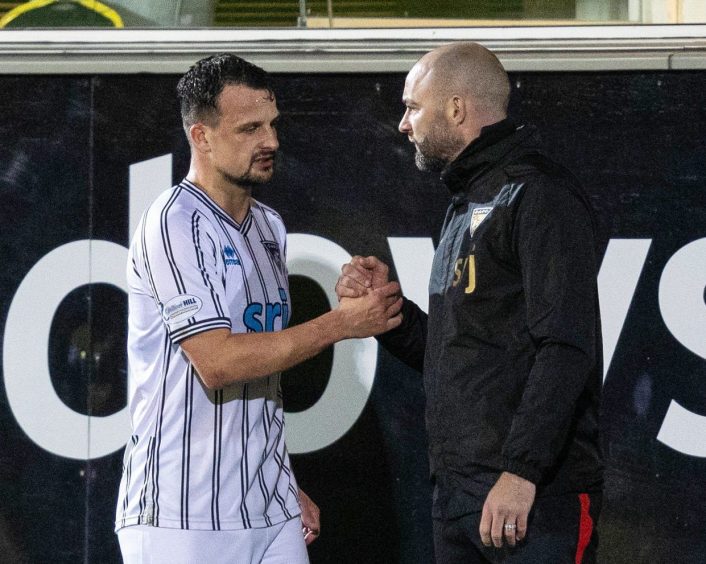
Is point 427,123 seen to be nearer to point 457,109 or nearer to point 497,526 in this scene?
point 457,109

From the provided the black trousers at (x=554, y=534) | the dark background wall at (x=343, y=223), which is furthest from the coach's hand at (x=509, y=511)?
the dark background wall at (x=343, y=223)

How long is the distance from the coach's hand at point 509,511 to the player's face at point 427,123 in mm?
887

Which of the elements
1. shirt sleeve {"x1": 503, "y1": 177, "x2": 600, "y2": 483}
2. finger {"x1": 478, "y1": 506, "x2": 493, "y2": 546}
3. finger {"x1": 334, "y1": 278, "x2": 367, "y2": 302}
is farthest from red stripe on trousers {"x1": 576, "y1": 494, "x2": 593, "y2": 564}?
finger {"x1": 334, "y1": 278, "x2": 367, "y2": 302}

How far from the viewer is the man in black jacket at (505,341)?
2393 mm

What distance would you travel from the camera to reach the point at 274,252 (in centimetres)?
293

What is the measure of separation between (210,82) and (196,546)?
1.16 m

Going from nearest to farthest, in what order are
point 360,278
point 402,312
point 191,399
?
point 191,399, point 360,278, point 402,312

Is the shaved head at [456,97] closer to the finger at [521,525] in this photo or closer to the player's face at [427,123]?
the player's face at [427,123]

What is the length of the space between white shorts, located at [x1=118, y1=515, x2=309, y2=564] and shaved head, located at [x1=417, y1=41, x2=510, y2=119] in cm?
119

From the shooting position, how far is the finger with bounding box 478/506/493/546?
238cm

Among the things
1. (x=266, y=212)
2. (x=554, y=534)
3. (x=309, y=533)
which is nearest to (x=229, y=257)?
(x=266, y=212)

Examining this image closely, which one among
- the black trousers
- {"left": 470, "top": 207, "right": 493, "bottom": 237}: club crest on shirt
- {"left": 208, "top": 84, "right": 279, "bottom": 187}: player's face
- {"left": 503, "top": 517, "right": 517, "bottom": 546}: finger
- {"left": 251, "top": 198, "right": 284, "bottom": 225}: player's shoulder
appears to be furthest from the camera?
{"left": 251, "top": 198, "right": 284, "bottom": 225}: player's shoulder

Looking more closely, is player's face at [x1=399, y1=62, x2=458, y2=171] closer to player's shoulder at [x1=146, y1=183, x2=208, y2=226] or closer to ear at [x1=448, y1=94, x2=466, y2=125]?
ear at [x1=448, y1=94, x2=466, y2=125]

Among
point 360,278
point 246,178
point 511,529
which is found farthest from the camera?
point 360,278
